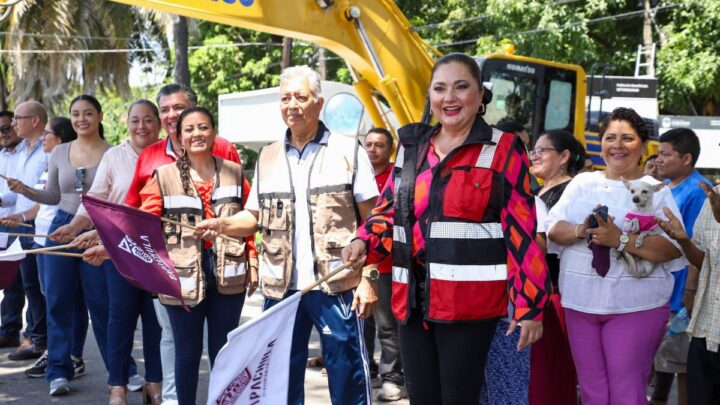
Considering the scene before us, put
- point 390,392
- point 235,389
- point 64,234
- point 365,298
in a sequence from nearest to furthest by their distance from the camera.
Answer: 1. point 235,389
2. point 365,298
3. point 64,234
4. point 390,392

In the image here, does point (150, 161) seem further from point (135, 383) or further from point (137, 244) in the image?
point (135, 383)

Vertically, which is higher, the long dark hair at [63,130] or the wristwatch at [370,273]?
the long dark hair at [63,130]

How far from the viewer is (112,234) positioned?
4.95 metres

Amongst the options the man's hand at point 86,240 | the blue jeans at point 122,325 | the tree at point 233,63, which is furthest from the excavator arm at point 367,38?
the tree at point 233,63

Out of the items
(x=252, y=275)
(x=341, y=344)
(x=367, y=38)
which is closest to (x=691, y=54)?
(x=367, y=38)

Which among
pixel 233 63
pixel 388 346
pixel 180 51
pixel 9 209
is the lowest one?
pixel 388 346

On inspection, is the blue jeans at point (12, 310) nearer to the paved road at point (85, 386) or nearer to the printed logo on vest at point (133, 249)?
the paved road at point (85, 386)

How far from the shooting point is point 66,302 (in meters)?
6.74

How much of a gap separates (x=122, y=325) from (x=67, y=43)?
21.4 m

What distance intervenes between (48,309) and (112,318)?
100 centimetres

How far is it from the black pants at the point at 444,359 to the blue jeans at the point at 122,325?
2.81 meters

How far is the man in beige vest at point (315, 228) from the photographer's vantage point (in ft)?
14.7

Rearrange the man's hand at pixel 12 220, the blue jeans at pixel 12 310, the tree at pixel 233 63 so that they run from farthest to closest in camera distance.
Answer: the tree at pixel 233 63
the blue jeans at pixel 12 310
the man's hand at pixel 12 220

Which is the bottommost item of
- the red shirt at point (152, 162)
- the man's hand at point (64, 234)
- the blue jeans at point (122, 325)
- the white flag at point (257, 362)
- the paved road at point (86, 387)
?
the paved road at point (86, 387)
